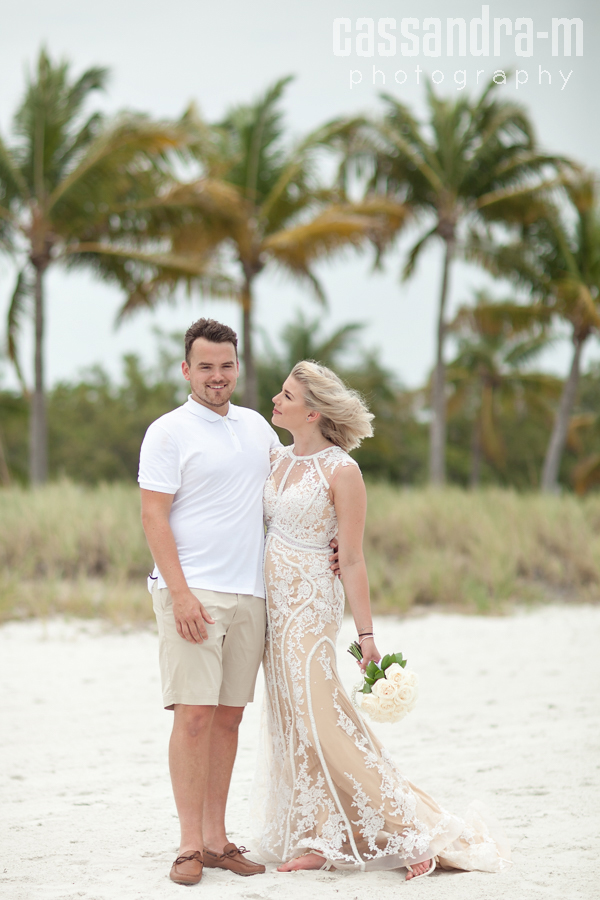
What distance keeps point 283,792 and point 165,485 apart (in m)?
1.35

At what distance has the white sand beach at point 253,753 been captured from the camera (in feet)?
11.2

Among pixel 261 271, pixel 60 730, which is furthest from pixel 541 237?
pixel 60 730

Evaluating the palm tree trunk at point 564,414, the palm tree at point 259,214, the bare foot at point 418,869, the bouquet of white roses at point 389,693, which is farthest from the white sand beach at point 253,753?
the palm tree trunk at point 564,414

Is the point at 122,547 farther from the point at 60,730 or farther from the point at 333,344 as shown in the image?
the point at 333,344

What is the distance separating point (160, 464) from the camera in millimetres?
3408

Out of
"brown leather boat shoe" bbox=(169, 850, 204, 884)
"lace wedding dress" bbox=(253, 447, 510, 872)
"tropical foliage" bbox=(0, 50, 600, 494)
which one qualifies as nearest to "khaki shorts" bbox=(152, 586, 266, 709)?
"lace wedding dress" bbox=(253, 447, 510, 872)

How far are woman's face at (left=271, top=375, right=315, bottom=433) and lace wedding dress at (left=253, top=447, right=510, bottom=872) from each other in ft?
0.49

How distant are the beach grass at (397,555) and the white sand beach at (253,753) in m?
0.66

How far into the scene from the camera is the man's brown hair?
140 inches

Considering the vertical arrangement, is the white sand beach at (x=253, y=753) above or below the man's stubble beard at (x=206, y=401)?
below

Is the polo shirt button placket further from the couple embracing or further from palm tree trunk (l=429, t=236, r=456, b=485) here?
palm tree trunk (l=429, t=236, r=456, b=485)

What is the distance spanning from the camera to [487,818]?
3.78m

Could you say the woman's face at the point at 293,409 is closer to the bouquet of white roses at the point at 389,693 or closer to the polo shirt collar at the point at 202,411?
the polo shirt collar at the point at 202,411

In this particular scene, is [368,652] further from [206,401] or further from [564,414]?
[564,414]
